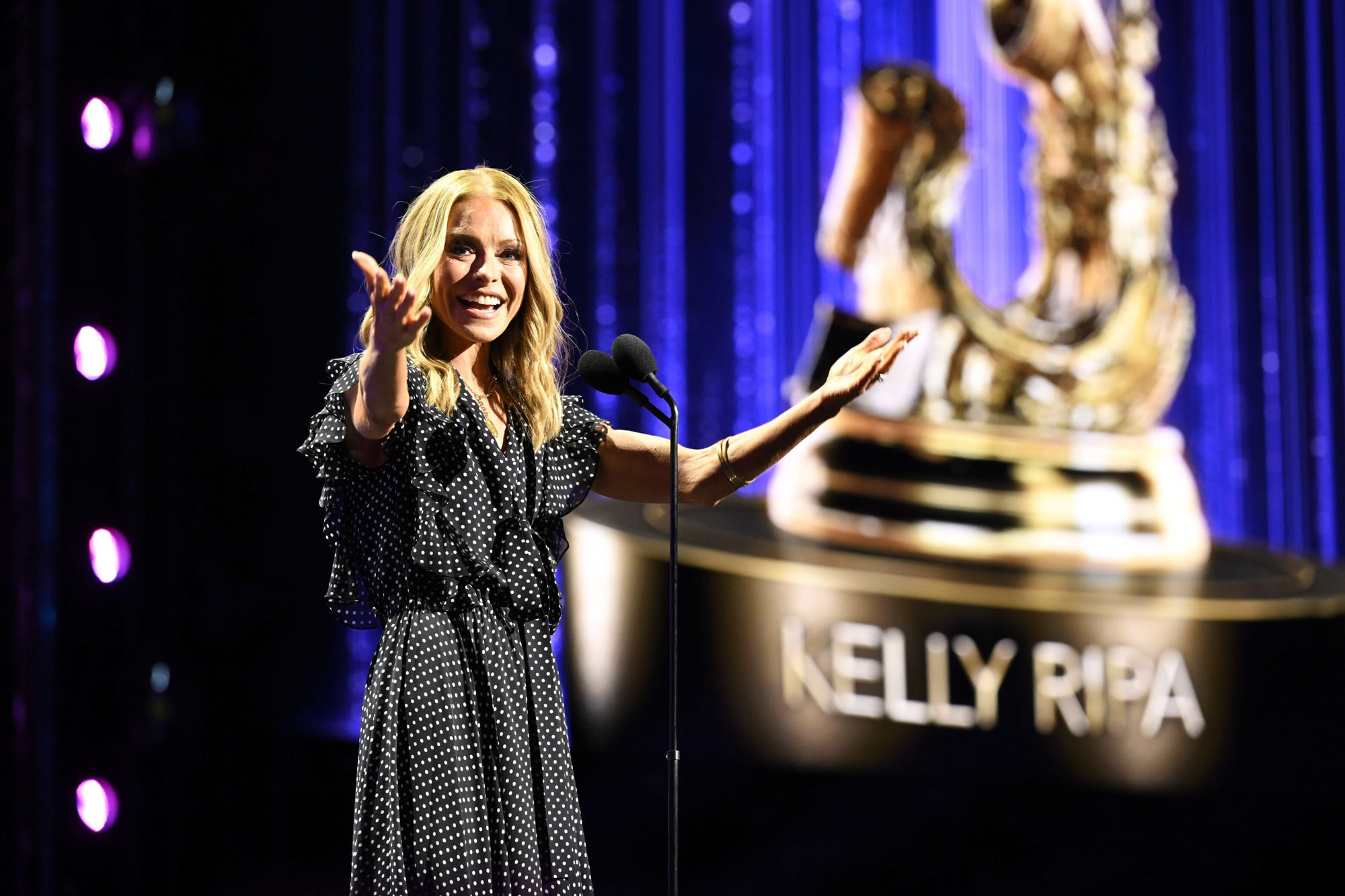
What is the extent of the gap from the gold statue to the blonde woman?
2.35 meters

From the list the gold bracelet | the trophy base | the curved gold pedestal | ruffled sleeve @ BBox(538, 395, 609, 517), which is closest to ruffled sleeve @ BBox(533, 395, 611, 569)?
ruffled sleeve @ BBox(538, 395, 609, 517)

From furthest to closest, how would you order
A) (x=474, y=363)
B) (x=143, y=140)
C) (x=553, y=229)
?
(x=553, y=229), (x=143, y=140), (x=474, y=363)

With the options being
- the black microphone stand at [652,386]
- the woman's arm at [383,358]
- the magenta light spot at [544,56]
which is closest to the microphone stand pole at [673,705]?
the black microphone stand at [652,386]

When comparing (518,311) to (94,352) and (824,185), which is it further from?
(824,185)

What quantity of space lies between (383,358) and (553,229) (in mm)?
2933

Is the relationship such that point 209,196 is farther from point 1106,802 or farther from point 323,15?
point 1106,802

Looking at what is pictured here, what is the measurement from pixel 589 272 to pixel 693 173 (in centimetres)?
43

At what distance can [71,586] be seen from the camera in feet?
10.5

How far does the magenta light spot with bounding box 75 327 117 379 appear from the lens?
3.23 meters

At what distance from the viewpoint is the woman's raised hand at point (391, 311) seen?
4.15ft

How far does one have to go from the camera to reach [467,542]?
4.75ft

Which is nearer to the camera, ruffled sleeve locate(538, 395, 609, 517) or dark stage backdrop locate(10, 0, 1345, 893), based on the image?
ruffled sleeve locate(538, 395, 609, 517)

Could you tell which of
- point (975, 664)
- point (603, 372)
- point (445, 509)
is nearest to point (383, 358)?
point (445, 509)

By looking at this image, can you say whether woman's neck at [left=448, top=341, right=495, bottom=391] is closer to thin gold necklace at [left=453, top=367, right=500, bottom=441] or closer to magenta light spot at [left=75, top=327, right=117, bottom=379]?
thin gold necklace at [left=453, top=367, right=500, bottom=441]
